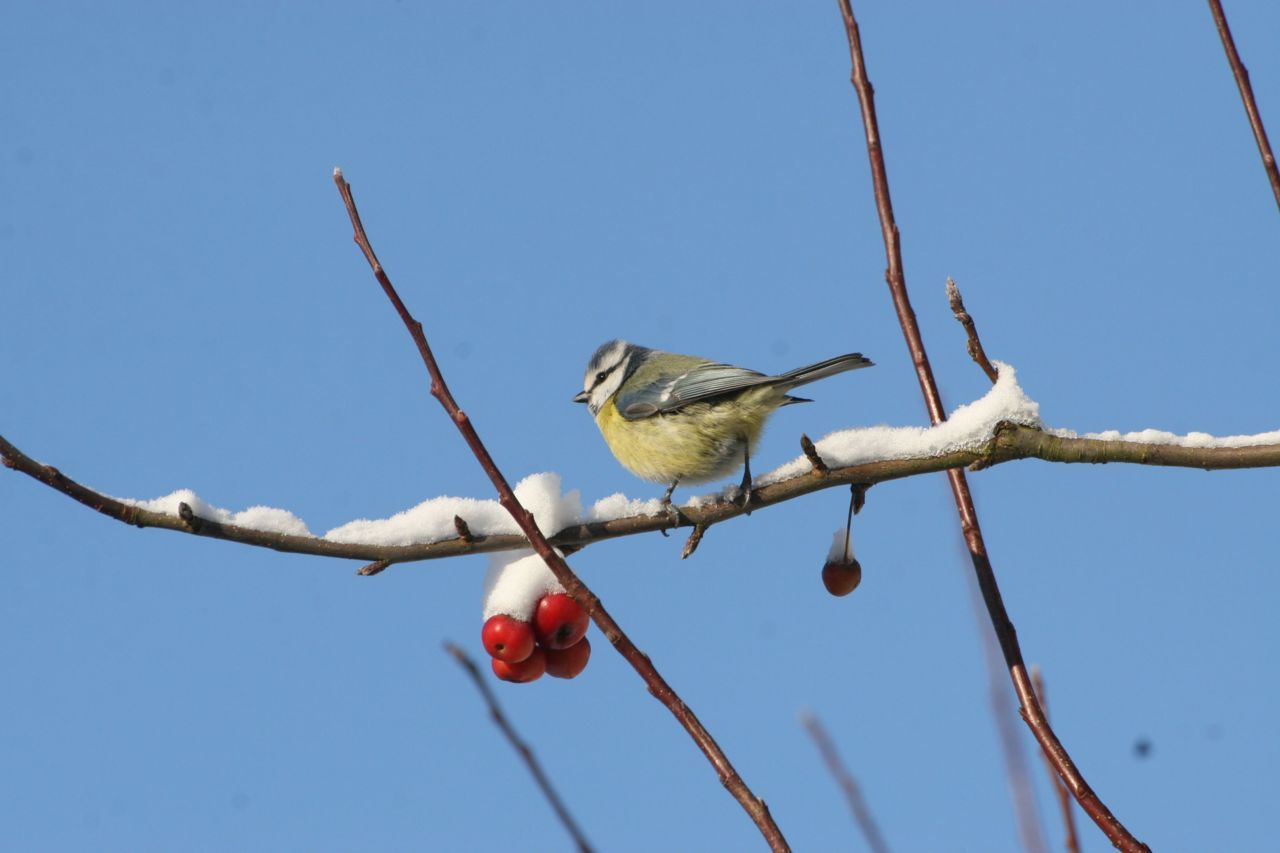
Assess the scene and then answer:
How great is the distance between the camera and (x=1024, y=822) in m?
2.35

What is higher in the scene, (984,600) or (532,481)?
(532,481)

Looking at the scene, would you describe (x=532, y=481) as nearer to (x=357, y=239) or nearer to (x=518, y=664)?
(x=518, y=664)

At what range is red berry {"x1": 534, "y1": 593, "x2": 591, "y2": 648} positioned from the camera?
317cm

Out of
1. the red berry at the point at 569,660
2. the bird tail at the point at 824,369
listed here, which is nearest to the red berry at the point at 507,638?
the red berry at the point at 569,660

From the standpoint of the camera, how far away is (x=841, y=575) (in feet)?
11.4

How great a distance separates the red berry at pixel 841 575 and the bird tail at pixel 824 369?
1.03 m

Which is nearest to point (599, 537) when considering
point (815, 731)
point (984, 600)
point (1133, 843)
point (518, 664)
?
point (518, 664)

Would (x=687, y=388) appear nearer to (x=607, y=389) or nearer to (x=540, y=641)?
(x=607, y=389)

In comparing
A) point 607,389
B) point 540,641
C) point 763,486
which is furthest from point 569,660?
point 607,389

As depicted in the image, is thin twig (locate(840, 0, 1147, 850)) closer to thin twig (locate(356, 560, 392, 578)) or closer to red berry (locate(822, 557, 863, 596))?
red berry (locate(822, 557, 863, 596))

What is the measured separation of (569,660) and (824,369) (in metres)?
1.65

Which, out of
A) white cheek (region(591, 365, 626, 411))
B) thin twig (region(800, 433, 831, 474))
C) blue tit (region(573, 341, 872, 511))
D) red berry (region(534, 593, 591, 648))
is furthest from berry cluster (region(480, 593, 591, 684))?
white cheek (region(591, 365, 626, 411))

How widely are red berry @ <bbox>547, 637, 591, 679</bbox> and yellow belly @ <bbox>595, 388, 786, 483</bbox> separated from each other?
1946 millimetres

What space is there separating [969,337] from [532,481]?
1.23m
